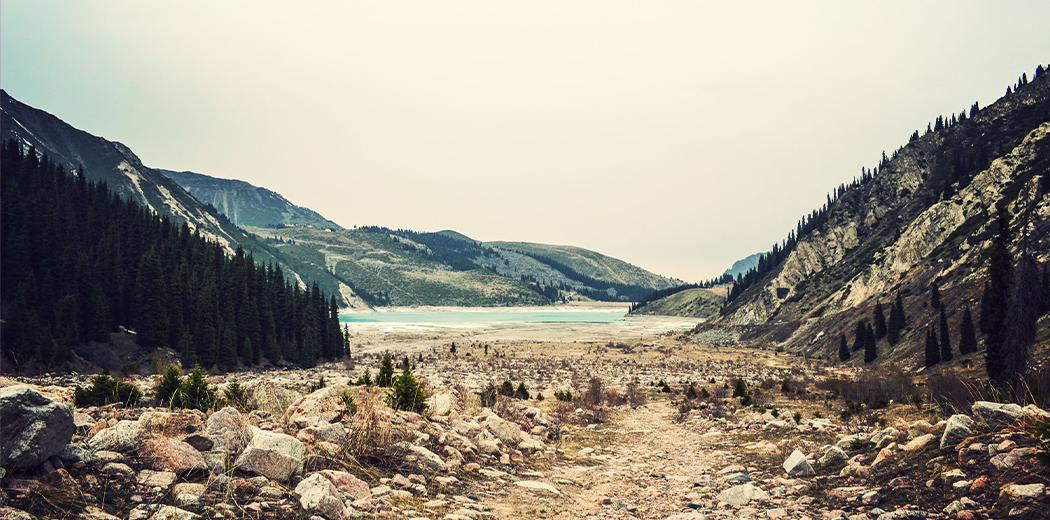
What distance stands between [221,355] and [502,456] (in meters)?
Answer: 56.3

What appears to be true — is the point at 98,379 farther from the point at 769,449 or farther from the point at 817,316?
the point at 817,316

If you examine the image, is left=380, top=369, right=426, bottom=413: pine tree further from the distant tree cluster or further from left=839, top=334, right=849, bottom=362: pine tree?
left=839, top=334, right=849, bottom=362: pine tree

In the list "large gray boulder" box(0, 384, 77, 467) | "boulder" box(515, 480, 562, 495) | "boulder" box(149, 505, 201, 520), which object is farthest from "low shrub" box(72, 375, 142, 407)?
"boulder" box(515, 480, 562, 495)

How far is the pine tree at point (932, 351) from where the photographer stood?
47.2 meters

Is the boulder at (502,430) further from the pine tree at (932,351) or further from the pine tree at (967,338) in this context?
the pine tree at (932,351)

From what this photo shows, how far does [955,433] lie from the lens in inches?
416

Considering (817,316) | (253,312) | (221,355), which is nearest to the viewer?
(221,355)

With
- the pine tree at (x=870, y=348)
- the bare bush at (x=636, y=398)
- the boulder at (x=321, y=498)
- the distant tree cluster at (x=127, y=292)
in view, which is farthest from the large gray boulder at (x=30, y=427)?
the pine tree at (x=870, y=348)

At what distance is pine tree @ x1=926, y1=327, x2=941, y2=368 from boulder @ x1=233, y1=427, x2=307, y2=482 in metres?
56.2

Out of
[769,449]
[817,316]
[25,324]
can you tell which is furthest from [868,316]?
[25,324]

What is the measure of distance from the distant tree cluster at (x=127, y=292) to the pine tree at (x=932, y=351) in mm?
68455

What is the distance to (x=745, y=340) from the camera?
4077 inches

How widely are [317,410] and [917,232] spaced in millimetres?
98395

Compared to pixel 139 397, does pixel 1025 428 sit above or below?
above
